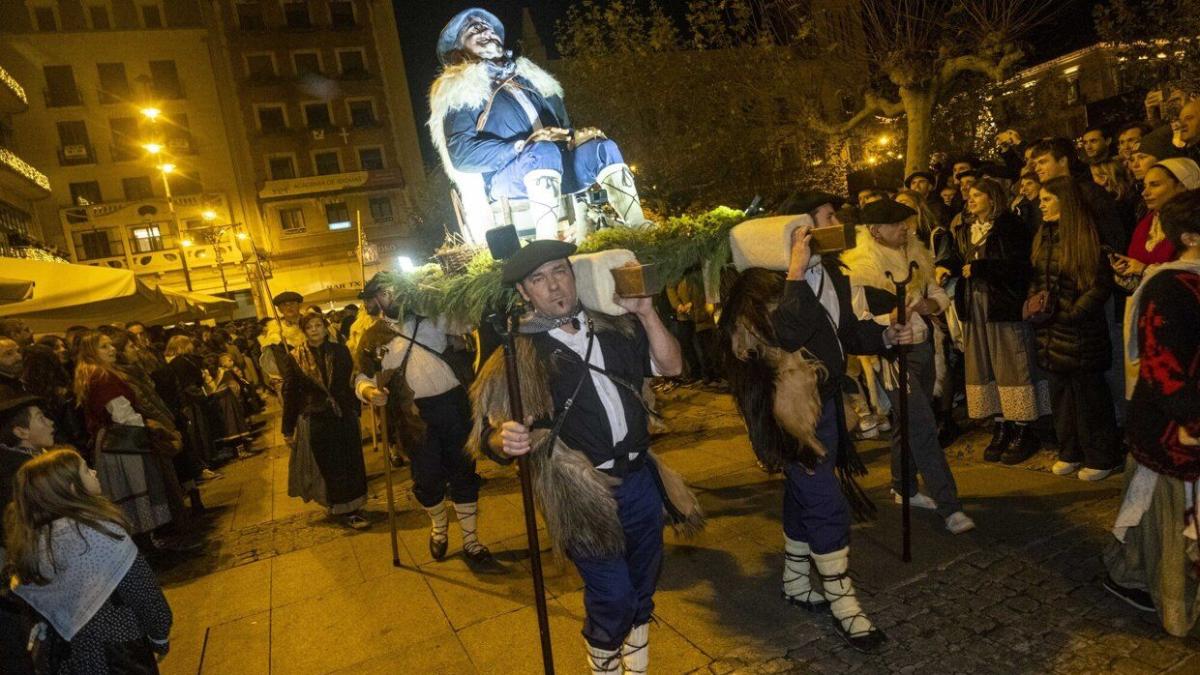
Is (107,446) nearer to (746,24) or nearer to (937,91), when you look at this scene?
(937,91)

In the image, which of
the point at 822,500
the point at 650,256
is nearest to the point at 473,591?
the point at 822,500

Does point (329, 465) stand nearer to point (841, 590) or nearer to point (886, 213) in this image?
point (841, 590)

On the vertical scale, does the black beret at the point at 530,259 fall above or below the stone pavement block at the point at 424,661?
above

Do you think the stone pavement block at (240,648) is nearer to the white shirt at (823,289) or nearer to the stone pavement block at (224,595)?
the stone pavement block at (224,595)

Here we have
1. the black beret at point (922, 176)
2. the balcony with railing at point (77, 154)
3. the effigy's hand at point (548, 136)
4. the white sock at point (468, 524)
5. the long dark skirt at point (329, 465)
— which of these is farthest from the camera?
the balcony with railing at point (77, 154)

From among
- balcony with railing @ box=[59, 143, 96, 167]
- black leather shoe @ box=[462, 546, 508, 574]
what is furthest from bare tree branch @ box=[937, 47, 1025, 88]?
balcony with railing @ box=[59, 143, 96, 167]

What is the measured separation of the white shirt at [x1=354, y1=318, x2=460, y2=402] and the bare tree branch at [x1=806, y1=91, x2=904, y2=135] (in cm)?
1096

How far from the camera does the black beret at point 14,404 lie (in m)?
3.56

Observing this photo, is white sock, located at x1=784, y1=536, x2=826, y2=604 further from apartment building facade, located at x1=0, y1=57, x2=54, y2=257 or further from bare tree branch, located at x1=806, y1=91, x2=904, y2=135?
apartment building facade, located at x1=0, y1=57, x2=54, y2=257

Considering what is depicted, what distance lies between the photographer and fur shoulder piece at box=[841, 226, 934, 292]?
4379 mm

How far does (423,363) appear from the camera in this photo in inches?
195

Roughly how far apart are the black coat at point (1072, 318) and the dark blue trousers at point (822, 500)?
2.42m

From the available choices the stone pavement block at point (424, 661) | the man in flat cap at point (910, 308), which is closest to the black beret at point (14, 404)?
the stone pavement block at point (424, 661)

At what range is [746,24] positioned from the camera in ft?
48.5
